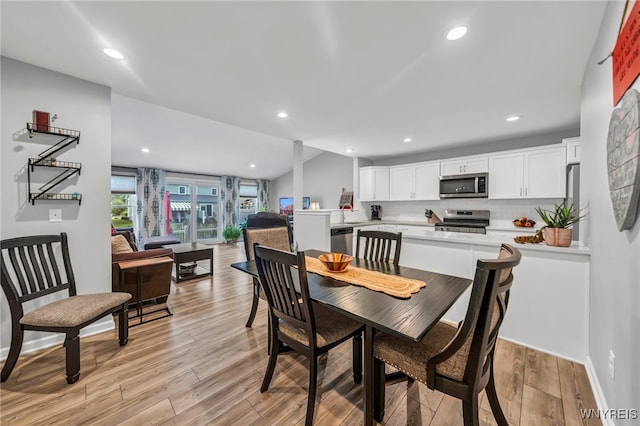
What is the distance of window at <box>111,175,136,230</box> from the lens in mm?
6613

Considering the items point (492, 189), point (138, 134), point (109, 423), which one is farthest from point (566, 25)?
point (138, 134)

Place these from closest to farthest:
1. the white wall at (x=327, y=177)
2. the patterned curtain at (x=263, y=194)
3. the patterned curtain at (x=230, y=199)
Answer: the white wall at (x=327, y=177)
the patterned curtain at (x=230, y=199)
the patterned curtain at (x=263, y=194)

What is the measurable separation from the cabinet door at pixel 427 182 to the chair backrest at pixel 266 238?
3.47 m

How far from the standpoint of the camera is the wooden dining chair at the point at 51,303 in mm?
1749

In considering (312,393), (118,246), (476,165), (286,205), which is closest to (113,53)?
(118,246)

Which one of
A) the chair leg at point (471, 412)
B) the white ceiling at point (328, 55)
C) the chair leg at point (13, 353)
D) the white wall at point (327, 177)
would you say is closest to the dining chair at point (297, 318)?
the chair leg at point (471, 412)

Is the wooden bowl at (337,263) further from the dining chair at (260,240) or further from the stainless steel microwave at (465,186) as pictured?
the stainless steel microwave at (465,186)

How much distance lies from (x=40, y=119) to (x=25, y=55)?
481mm

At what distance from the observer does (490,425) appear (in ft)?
4.75

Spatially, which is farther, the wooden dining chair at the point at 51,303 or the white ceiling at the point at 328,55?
the wooden dining chair at the point at 51,303

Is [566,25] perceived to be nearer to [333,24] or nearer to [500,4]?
[500,4]

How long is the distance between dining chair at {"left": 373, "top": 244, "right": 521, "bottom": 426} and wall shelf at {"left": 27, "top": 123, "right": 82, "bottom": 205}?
115 inches

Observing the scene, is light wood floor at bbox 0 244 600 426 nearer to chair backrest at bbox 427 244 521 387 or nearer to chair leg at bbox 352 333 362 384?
chair leg at bbox 352 333 362 384

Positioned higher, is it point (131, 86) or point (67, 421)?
point (131, 86)
